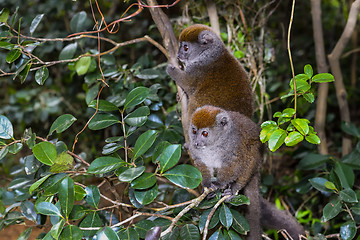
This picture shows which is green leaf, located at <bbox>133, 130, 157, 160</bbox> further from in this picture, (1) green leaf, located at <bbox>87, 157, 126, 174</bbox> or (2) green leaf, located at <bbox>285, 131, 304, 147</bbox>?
(2) green leaf, located at <bbox>285, 131, 304, 147</bbox>

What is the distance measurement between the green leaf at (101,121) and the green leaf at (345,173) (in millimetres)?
2414

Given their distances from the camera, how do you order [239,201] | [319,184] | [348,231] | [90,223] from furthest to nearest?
[319,184], [348,231], [239,201], [90,223]

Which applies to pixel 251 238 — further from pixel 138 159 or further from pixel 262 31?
pixel 262 31

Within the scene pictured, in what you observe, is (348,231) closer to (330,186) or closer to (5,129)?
(330,186)

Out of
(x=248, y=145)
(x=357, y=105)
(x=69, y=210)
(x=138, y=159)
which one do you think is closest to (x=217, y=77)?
(x=248, y=145)

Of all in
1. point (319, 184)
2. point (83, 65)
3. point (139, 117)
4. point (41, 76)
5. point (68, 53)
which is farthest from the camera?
point (68, 53)

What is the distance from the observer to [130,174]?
2.37 meters

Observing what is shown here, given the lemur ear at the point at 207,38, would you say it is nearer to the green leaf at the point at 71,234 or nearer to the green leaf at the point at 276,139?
the green leaf at the point at 276,139

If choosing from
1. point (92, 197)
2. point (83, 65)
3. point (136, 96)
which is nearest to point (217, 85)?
point (136, 96)

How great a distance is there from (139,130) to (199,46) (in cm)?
103

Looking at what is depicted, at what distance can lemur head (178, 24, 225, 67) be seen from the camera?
3.77 m

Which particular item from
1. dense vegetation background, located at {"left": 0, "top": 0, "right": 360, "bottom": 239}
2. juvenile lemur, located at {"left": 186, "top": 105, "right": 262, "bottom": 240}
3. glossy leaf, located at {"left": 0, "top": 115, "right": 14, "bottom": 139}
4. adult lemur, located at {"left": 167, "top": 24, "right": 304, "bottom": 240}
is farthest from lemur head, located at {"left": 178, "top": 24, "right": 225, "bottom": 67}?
glossy leaf, located at {"left": 0, "top": 115, "right": 14, "bottom": 139}

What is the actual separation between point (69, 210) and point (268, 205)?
6.64 ft

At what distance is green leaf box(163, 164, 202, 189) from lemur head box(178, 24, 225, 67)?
155 centimetres
